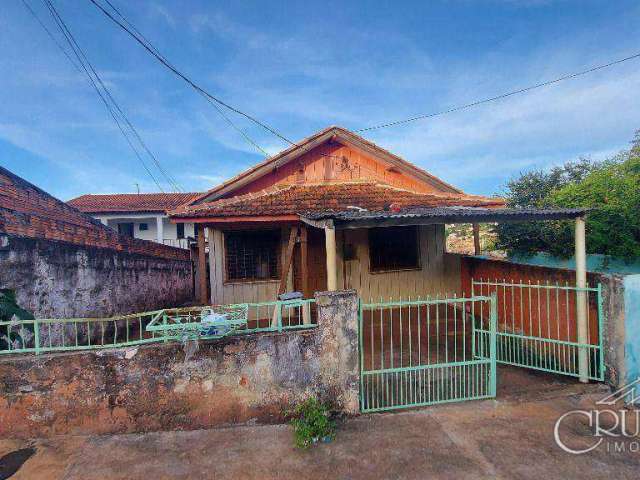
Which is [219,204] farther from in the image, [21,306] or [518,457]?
[518,457]

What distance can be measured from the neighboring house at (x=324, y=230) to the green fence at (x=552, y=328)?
2.37 meters

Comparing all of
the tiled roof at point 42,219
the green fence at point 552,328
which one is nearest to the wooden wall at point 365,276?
the tiled roof at point 42,219

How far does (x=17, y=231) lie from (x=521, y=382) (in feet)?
25.4

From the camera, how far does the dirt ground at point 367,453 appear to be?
298cm

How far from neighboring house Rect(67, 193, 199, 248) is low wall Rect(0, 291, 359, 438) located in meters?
16.6

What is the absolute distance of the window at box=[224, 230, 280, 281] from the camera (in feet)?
26.5

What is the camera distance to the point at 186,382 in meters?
3.61

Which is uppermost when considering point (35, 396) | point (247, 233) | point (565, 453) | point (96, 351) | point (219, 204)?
point (219, 204)

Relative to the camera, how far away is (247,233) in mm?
8141

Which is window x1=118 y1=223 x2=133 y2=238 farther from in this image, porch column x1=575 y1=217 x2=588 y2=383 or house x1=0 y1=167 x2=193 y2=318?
porch column x1=575 y1=217 x2=588 y2=383

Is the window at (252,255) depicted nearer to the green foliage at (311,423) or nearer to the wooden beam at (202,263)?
the wooden beam at (202,263)

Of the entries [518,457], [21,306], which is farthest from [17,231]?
[518,457]

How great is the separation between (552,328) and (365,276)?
4201 millimetres

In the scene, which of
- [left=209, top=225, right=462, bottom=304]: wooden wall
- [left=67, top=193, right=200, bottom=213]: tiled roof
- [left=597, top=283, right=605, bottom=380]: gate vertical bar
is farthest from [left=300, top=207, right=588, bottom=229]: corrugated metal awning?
[left=67, top=193, right=200, bottom=213]: tiled roof
